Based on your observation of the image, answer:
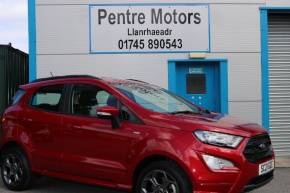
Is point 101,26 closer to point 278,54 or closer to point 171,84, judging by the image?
point 171,84

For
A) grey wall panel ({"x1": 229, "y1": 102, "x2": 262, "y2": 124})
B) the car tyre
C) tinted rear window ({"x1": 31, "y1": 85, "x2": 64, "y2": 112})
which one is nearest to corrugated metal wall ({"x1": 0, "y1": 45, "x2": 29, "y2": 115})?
tinted rear window ({"x1": 31, "y1": 85, "x2": 64, "y2": 112})

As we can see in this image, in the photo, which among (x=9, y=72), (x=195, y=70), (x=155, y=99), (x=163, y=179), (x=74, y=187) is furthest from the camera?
(x=9, y=72)

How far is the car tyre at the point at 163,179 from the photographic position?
5641mm

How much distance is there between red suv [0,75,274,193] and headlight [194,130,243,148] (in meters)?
0.01

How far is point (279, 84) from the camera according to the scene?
37.9 feet

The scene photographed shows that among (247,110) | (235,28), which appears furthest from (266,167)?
(235,28)

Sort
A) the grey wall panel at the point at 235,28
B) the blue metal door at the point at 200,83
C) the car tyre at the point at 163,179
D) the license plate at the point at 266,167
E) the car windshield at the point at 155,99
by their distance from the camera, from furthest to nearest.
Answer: the blue metal door at the point at 200,83 → the grey wall panel at the point at 235,28 → the car windshield at the point at 155,99 → the license plate at the point at 266,167 → the car tyre at the point at 163,179

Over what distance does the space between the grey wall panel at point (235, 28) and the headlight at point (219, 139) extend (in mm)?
5559

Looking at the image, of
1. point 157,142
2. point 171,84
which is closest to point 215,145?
point 157,142

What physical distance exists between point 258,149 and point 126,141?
5.28ft

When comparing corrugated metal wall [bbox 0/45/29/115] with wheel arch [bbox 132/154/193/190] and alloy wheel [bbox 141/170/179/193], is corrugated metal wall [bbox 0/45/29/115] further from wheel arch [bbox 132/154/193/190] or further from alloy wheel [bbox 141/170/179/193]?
alloy wheel [bbox 141/170/179/193]

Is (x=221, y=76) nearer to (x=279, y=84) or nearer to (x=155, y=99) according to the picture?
(x=279, y=84)

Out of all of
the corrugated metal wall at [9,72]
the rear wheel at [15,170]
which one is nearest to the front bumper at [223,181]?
the rear wheel at [15,170]

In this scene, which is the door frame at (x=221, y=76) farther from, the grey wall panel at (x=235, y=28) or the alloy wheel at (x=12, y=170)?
the alloy wheel at (x=12, y=170)
